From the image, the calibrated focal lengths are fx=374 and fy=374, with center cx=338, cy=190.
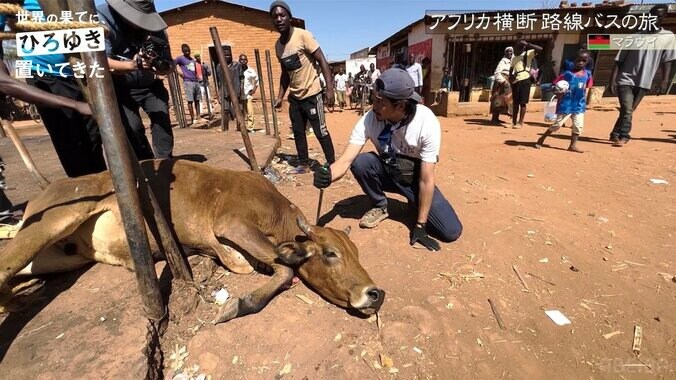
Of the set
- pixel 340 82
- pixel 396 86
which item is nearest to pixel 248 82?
pixel 340 82

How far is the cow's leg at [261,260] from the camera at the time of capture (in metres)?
2.84

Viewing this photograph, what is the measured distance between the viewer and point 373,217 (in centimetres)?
439

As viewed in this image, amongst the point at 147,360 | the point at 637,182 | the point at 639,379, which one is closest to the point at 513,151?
the point at 637,182

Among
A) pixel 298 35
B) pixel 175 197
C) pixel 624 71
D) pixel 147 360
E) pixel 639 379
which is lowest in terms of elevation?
pixel 639 379

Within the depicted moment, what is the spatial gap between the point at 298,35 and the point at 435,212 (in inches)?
135

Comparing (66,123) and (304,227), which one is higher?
(66,123)

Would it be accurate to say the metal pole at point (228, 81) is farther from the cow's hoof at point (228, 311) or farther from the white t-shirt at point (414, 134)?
the cow's hoof at point (228, 311)

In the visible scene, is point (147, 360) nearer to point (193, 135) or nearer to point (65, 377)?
point (65, 377)

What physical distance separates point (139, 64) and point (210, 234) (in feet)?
5.36

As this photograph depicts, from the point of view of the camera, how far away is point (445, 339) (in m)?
2.71

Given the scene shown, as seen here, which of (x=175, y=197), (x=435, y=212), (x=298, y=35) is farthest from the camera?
(x=298, y=35)

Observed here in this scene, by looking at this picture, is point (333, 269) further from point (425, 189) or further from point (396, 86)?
point (396, 86)

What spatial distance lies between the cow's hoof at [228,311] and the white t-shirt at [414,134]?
2108 mm

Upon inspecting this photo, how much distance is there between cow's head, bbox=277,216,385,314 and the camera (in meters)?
2.82
